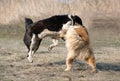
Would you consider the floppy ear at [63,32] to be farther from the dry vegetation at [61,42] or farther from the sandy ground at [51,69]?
the dry vegetation at [61,42]

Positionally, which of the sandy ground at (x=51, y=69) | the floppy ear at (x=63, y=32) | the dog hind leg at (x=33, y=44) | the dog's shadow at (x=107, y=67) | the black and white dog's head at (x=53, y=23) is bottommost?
the dog's shadow at (x=107, y=67)

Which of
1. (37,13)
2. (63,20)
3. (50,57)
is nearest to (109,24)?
(37,13)

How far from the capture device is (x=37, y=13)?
30.0m

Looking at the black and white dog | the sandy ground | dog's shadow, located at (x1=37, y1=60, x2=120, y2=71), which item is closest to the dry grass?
the sandy ground

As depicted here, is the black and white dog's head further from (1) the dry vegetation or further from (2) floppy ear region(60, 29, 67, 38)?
(1) the dry vegetation

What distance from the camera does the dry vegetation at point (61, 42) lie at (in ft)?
43.8

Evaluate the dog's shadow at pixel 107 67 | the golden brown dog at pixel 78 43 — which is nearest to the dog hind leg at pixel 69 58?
the golden brown dog at pixel 78 43

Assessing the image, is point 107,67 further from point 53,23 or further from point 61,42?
point 61,42

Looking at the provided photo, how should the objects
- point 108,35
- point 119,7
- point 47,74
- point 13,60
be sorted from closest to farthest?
point 47,74, point 13,60, point 108,35, point 119,7

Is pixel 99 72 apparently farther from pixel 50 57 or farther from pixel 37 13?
pixel 37 13

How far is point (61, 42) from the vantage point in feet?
70.3

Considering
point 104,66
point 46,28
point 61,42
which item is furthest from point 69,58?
point 61,42

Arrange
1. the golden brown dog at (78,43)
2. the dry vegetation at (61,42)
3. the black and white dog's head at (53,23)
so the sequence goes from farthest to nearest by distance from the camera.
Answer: the dry vegetation at (61,42)
the black and white dog's head at (53,23)
the golden brown dog at (78,43)

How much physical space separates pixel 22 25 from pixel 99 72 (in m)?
19.1
